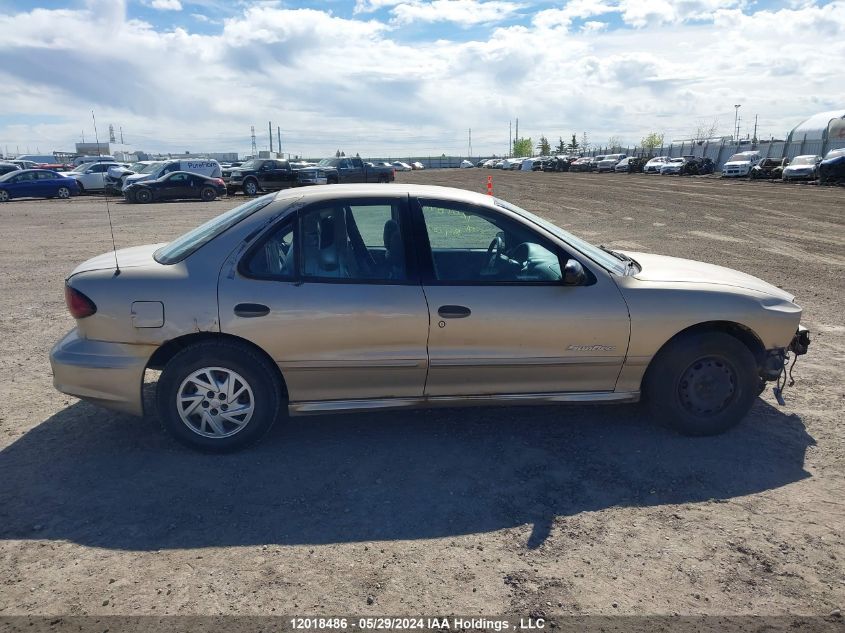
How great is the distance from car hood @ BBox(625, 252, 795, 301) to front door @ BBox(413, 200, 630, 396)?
0.49m

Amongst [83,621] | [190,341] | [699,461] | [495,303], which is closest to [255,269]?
[190,341]

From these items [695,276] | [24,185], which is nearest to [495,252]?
[695,276]

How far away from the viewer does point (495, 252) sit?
444cm

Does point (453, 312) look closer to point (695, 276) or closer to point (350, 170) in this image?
point (695, 276)

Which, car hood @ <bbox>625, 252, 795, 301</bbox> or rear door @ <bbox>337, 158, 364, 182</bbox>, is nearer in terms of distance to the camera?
car hood @ <bbox>625, 252, 795, 301</bbox>

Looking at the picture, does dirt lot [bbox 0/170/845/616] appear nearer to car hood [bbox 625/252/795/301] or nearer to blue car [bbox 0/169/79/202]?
car hood [bbox 625/252/795/301]

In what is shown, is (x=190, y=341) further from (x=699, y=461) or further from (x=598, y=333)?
(x=699, y=461)

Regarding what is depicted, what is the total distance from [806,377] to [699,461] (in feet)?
6.62

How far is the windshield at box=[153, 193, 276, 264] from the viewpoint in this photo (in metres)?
4.08

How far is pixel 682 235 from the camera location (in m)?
14.7

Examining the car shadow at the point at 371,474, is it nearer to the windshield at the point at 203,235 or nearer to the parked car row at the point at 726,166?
the windshield at the point at 203,235

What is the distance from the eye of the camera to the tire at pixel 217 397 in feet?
12.8

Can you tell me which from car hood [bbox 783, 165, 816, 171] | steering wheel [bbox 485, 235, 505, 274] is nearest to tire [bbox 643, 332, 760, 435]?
steering wheel [bbox 485, 235, 505, 274]

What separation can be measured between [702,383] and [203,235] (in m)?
3.40
